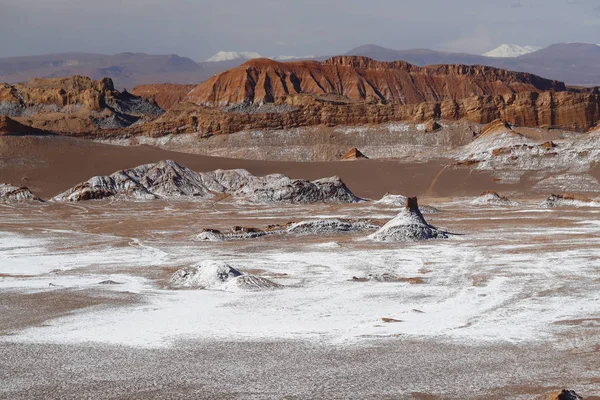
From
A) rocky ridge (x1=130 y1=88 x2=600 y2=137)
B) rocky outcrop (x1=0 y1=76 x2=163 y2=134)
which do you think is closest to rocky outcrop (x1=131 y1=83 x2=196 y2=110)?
rocky outcrop (x1=0 y1=76 x2=163 y2=134)

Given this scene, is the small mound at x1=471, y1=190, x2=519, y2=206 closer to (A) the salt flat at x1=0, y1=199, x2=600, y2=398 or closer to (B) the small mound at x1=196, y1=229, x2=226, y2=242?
(A) the salt flat at x1=0, y1=199, x2=600, y2=398

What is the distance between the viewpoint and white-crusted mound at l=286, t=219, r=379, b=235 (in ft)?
107

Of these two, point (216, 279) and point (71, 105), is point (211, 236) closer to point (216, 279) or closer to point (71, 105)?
point (216, 279)

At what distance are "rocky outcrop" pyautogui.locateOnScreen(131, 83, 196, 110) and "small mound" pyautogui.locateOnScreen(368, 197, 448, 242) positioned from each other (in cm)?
15232

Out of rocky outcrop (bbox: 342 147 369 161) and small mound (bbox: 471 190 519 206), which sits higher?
rocky outcrop (bbox: 342 147 369 161)

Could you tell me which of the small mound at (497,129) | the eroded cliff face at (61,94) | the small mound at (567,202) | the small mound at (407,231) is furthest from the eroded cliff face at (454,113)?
the small mound at (407,231)

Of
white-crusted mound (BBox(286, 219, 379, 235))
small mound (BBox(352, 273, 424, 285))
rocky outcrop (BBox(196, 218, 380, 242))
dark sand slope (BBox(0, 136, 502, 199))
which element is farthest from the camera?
dark sand slope (BBox(0, 136, 502, 199))

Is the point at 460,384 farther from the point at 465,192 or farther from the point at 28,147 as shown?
the point at 28,147

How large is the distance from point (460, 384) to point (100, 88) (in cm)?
12757

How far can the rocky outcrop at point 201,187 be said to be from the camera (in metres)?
54.3

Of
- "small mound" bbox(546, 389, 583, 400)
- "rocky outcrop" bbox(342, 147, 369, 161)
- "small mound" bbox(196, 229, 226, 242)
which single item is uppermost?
"rocky outcrop" bbox(342, 147, 369, 161)

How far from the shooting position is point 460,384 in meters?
11.1

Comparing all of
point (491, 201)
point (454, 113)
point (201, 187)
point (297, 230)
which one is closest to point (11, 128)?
point (201, 187)

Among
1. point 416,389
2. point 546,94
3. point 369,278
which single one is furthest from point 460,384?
point 546,94
